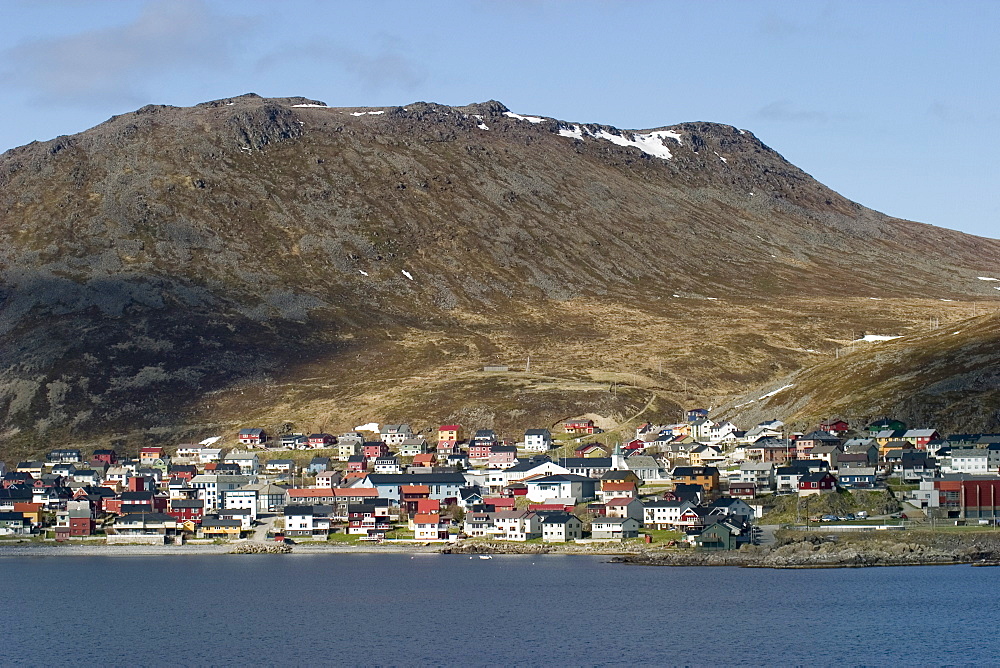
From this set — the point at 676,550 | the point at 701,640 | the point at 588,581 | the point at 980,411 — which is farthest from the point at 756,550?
the point at 980,411

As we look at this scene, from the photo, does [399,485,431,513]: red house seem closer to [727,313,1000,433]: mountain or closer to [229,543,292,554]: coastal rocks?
[229,543,292,554]: coastal rocks

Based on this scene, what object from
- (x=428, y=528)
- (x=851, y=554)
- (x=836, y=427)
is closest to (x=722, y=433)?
(x=836, y=427)

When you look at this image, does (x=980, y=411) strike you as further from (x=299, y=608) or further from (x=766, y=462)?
(x=299, y=608)

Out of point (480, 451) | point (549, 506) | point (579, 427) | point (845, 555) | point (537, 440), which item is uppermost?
point (579, 427)

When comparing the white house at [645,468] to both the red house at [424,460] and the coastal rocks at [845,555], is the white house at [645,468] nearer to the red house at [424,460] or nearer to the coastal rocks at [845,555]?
the red house at [424,460]

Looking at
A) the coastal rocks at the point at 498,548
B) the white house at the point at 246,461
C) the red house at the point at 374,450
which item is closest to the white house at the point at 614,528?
the coastal rocks at the point at 498,548

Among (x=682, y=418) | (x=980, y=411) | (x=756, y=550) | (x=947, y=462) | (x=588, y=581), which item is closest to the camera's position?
(x=588, y=581)

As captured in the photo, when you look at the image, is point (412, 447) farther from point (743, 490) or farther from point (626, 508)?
point (743, 490)
